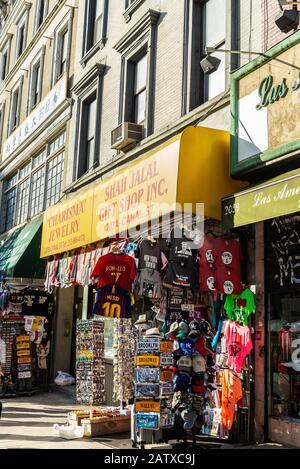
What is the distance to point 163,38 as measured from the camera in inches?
454

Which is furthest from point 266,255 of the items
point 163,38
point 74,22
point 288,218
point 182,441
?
point 74,22

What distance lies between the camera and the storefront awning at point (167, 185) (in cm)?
778

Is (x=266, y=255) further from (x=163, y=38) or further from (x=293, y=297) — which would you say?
(x=163, y=38)

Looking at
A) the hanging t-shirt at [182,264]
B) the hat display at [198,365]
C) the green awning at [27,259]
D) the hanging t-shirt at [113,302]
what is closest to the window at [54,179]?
the green awning at [27,259]

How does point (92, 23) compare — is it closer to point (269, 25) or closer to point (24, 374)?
point (269, 25)

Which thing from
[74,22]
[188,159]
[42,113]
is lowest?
[188,159]

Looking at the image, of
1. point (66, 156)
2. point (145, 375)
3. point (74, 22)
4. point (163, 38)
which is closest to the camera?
point (145, 375)

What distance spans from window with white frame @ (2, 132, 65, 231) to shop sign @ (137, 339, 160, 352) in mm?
10096

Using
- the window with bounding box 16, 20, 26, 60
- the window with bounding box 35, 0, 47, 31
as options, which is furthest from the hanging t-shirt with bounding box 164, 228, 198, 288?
the window with bounding box 16, 20, 26, 60

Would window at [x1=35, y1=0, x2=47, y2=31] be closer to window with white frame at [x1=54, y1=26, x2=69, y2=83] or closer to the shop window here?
window with white frame at [x1=54, y1=26, x2=69, y2=83]

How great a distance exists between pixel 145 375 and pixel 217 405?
1.38 meters

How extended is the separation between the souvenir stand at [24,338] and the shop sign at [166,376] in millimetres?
6567

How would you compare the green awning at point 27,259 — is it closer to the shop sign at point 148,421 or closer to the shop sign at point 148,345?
the shop sign at point 148,345

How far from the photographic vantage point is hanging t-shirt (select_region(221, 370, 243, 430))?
752 cm
